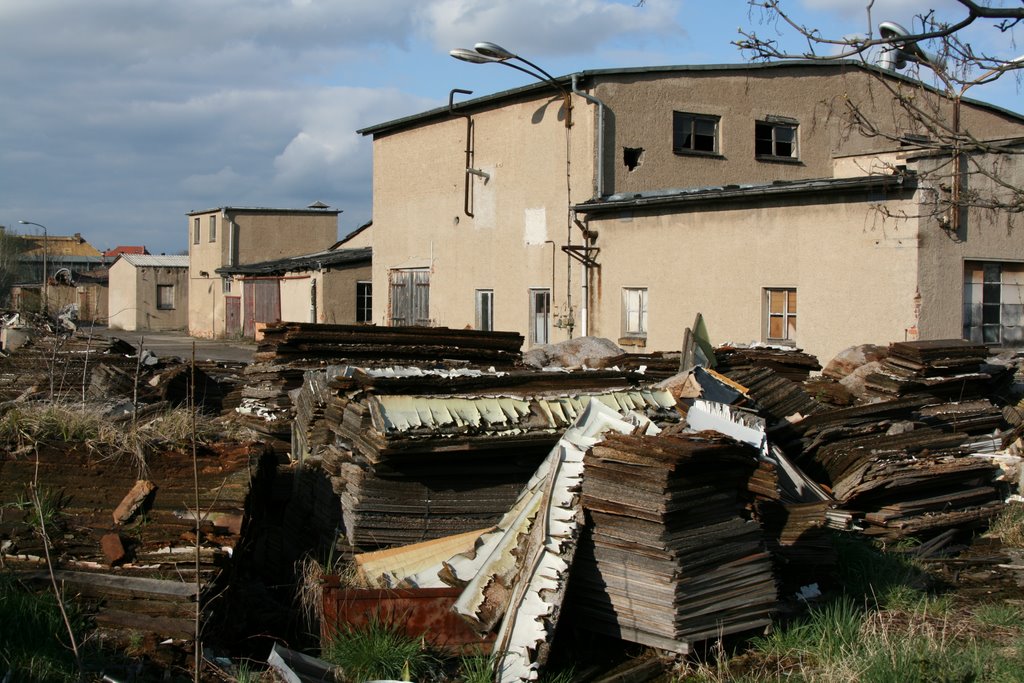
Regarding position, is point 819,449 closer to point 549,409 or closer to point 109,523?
point 549,409

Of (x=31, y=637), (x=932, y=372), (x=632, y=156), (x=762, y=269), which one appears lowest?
(x=31, y=637)

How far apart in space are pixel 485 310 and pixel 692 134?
5.56m

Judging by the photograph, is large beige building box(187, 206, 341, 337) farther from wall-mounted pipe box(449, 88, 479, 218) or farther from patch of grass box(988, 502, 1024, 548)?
patch of grass box(988, 502, 1024, 548)

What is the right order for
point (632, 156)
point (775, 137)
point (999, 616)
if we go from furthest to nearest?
1. point (775, 137)
2. point (632, 156)
3. point (999, 616)

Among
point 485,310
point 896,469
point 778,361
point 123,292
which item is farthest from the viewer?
point 123,292

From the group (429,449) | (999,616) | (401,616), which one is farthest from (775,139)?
(401,616)

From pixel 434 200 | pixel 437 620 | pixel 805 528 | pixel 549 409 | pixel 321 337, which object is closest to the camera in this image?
pixel 437 620

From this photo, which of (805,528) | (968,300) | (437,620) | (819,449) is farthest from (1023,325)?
(437,620)

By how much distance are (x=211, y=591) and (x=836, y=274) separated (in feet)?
34.9

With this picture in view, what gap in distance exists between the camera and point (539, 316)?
18.8 m

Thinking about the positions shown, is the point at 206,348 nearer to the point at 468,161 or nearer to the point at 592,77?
the point at 468,161

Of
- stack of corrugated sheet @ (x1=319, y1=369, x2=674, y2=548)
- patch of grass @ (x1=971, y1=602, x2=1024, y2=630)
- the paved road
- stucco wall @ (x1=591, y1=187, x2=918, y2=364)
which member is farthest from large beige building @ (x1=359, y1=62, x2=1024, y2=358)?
stack of corrugated sheet @ (x1=319, y1=369, x2=674, y2=548)

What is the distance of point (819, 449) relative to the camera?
25.6 feet

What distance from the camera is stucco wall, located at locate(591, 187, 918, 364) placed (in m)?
12.7
